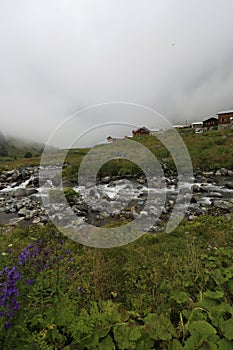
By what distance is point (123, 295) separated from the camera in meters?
2.79

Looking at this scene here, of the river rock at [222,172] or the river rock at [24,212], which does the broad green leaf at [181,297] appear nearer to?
the river rock at [24,212]

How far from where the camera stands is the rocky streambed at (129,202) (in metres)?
6.63

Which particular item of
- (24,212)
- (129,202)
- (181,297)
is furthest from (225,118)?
(181,297)

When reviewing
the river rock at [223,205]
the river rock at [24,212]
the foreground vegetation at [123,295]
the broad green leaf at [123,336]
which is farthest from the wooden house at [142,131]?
the broad green leaf at [123,336]

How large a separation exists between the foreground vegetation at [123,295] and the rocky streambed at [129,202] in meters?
1.81

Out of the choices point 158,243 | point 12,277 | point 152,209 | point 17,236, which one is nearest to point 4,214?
point 17,236

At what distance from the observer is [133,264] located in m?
3.48

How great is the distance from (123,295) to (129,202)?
5602 millimetres

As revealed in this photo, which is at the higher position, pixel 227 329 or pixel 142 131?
pixel 142 131

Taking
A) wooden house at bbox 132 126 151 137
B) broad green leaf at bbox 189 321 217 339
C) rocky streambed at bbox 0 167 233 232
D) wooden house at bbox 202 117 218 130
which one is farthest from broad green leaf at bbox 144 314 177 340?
wooden house at bbox 202 117 218 130

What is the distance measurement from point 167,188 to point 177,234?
217 inches

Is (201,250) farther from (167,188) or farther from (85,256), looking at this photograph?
(167,188)

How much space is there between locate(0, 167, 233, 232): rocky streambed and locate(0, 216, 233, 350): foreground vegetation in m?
1.81

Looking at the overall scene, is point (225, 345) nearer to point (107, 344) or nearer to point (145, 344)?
point (145, 344)
